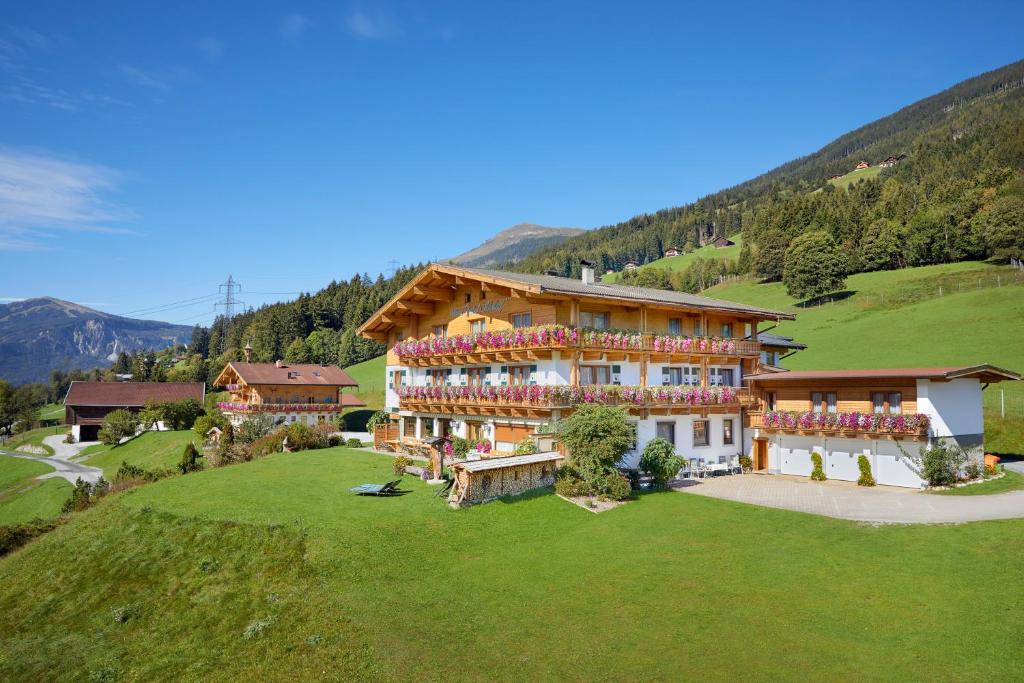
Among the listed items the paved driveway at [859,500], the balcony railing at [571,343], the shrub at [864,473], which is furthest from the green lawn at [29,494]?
the shrub at [864,473]

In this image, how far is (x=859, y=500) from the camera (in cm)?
2567

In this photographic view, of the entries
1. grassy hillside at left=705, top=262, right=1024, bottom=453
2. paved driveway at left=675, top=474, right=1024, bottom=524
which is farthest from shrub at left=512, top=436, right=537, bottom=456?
grassy hillside at left=705, top=262, right=1024, bottom=453

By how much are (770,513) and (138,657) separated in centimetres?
2027

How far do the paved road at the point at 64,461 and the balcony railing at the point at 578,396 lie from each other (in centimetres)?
3307

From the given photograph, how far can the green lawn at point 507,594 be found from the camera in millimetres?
12875

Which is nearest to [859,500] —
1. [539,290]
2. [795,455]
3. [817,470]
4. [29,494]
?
[817,470]

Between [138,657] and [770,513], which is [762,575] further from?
[138,657]

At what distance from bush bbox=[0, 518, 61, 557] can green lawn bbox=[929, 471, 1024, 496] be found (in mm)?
39598

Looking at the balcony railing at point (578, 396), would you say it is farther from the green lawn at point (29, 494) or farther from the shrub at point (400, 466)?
the green lawn at point (29, 494)

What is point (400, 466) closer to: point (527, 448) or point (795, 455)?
point (527, 448)

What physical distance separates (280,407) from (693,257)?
120036mm

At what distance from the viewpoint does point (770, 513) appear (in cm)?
2316

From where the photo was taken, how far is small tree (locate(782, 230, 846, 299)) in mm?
85438

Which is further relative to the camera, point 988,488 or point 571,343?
point 571,343
